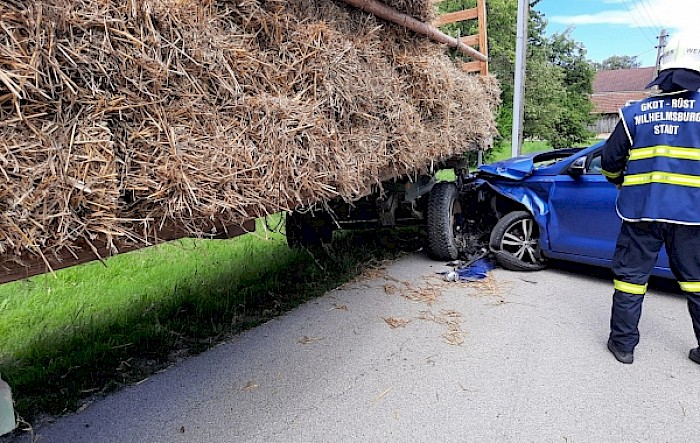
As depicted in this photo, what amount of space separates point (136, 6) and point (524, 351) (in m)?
3.34

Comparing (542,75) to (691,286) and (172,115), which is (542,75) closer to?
(691,286)

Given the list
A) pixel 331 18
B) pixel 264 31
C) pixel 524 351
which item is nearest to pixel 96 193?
pixel 264 31

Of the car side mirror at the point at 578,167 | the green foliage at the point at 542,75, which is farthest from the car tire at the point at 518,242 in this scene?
the green foliage at the point at 542,75

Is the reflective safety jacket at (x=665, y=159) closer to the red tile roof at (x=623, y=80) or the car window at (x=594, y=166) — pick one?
the car window at (x=594, y=166)

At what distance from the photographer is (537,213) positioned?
550 centimetres

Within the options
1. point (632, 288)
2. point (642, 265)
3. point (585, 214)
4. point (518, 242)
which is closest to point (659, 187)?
point (642, 265)

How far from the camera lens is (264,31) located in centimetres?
225

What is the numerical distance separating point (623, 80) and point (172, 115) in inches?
2685

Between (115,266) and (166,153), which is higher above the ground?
(166,153)

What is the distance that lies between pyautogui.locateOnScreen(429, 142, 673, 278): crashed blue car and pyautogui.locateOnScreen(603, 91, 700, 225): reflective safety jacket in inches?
61.0

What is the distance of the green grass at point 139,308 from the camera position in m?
3.32

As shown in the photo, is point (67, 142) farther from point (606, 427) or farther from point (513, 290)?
point (513, 290)

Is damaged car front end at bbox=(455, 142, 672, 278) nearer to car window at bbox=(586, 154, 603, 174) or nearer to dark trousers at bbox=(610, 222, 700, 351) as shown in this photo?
car window at bbox=(586, 154, 603, 174)

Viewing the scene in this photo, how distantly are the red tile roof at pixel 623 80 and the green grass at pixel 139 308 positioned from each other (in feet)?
196
